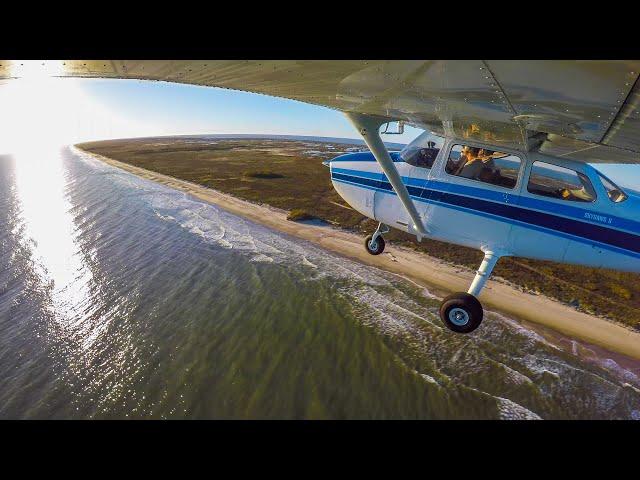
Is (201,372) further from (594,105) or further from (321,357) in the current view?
(594,105)

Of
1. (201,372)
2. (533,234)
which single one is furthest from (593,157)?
(201,372)

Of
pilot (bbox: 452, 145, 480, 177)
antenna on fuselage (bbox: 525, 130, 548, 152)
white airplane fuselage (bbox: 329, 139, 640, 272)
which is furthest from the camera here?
pilot (bbox: 452, 145, 480, 177)

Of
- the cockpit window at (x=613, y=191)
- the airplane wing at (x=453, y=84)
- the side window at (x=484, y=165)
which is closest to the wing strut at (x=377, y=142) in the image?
the airplane wing at (x=453, y=84)

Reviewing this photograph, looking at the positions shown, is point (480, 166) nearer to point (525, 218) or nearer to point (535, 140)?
point (535, 140)

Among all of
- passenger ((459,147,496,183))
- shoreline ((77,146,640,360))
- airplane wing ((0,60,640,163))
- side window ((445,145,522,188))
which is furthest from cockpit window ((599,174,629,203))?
shoreline ((77,146,640,360))

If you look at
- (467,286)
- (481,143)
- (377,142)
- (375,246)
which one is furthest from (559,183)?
(467,286)

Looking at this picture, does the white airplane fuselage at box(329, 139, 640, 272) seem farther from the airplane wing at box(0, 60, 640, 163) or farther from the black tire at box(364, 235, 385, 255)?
the black tire at box(364, 235, 385, 255)
